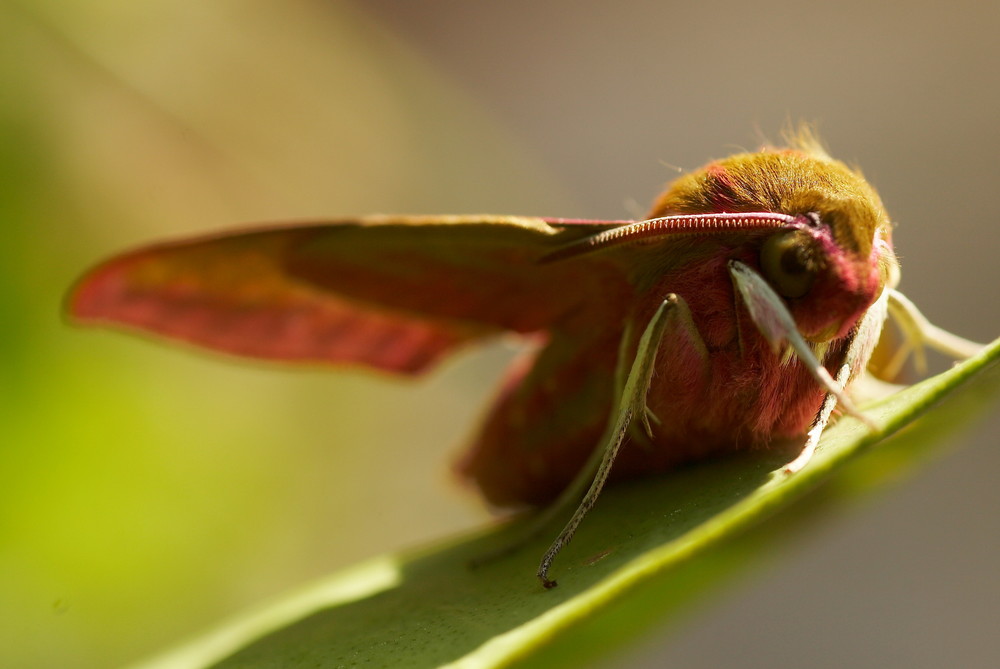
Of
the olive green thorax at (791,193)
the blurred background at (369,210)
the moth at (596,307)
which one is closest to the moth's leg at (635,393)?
the moth at (596,307)

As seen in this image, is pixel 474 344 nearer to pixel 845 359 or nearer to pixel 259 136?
pixel 845 359

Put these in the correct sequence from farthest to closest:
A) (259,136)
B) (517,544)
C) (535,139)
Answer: (535,139) → (259,136) → (517,544)

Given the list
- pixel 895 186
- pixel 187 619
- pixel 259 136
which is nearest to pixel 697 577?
pixel 187 619

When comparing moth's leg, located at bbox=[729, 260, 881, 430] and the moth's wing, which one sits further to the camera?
the moth's wing

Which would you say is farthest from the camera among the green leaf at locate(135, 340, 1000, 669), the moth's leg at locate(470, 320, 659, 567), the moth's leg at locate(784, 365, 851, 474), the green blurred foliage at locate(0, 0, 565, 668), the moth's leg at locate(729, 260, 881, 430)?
the green blurred foliage at locate(0, 0, 565, 668)

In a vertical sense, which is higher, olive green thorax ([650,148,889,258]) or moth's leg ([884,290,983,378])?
olive green thorax ([650,148,889,258])

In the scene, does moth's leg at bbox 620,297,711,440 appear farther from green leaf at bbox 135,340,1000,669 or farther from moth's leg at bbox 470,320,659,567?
green leaf at bbox 135,340,1000,669

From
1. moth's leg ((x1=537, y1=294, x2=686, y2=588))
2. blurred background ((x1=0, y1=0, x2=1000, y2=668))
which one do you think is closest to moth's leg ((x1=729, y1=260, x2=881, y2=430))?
moth's leg ((x1=537, y1=294, x2=686, y2=588))

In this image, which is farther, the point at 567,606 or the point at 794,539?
the point at 794,539

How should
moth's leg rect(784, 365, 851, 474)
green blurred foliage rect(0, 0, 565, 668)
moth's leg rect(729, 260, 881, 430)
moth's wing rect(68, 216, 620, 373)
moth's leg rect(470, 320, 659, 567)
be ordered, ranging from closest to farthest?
moth's leg rect(784, 365, 851, 474)
moth's leg rect(729, 260, 881, 430)
moth's leg rect(470, 320, 659, 567)
moth's wing rect(68, 216, 620, 373)
green blurred foliage rect(0, 0, 565, 668)
